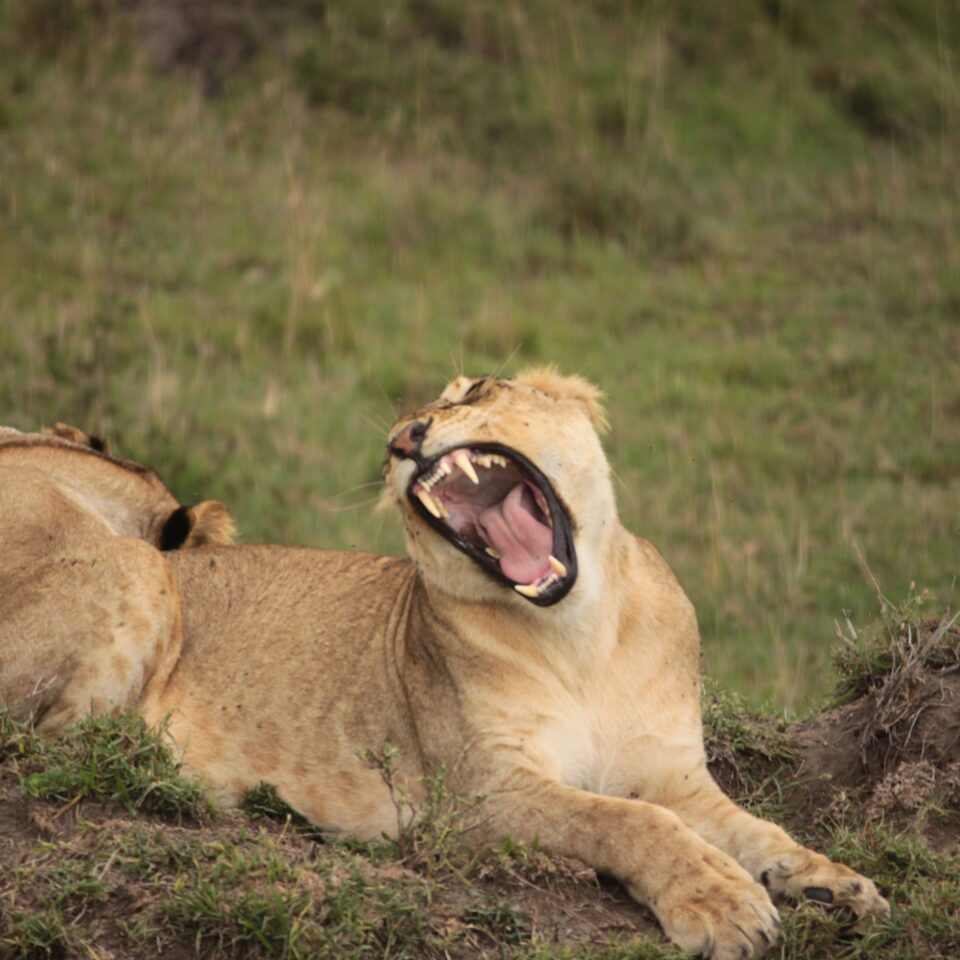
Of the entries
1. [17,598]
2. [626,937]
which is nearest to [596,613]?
[626,937]

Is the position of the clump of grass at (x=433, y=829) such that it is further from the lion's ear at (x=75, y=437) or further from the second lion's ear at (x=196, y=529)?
the lion's ear at (x=75, y=437)

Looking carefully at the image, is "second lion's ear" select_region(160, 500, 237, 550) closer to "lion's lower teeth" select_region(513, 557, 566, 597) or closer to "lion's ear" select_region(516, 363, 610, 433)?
"lion's ear" select_region(516, 363, 610, 433)

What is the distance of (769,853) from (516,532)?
3.41 feet

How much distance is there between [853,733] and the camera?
5.05 m

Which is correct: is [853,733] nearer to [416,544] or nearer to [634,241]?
[416,544]

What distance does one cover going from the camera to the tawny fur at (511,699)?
4129 millimetres

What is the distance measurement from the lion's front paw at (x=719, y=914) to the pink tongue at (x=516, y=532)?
0.97 m

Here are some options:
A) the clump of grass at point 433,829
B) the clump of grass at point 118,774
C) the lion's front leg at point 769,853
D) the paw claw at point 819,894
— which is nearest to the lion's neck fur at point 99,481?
the clump of grass at point 118,774

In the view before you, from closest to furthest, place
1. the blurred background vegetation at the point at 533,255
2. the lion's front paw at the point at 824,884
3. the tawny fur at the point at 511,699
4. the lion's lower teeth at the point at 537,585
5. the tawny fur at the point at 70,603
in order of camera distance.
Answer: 1. the lion's front paw at the point at 824,884
2. the tawny fur at the point at 511,699
3. the lion's lower teeth at the point at 537,585
4. the tawny fur at the point at 70,603
5. the blurred background vegetation at the point at 533,255

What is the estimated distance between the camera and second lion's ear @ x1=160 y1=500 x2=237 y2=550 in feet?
18.5

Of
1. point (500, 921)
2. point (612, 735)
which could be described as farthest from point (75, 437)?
point (500, 921)

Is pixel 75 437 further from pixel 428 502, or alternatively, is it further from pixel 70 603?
pixel 428 502

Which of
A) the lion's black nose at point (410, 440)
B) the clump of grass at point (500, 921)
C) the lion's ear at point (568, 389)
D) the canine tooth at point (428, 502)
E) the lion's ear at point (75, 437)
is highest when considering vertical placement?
the lion's ear at point (568, 389)

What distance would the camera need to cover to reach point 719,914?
3783mm
